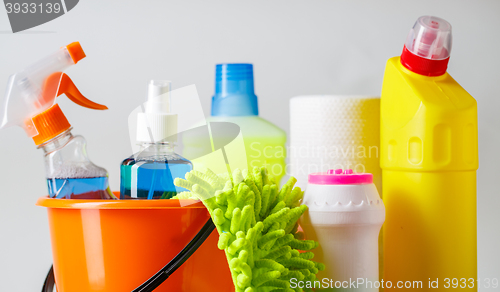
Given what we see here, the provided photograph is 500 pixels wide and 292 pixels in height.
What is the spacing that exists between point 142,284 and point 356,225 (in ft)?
0.61

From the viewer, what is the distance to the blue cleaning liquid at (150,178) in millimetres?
419

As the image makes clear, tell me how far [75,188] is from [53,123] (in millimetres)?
64

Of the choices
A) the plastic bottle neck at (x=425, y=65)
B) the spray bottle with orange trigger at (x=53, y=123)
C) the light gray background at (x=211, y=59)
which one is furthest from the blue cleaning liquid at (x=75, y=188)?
the plastic bottle neck at (x=425, y=65)

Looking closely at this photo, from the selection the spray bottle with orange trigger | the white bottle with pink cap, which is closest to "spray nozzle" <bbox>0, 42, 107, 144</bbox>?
the spray bottle with orange trigger

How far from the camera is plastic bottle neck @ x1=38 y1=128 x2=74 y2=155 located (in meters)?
0.41

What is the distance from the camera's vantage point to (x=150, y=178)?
0.42 meters

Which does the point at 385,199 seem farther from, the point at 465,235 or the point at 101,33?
the point at 101,33

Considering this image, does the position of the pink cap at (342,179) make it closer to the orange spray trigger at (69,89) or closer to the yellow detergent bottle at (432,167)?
the yellow detergent bottle at (432,167)

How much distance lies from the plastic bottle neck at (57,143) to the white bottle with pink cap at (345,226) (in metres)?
0.23

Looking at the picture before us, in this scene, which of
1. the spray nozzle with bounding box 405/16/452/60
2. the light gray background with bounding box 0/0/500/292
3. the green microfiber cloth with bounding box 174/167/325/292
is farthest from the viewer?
the light gray background with bounding box 0/0/500/292

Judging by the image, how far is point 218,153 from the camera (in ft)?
1.73

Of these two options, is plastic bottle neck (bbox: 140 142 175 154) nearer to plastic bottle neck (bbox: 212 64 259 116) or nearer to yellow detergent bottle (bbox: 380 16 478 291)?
plastic bottle neck (bbox: 212 64 259 116)

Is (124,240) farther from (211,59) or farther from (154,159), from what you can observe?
(211,59)

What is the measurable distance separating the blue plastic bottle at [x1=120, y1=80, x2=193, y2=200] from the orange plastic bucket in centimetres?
6
